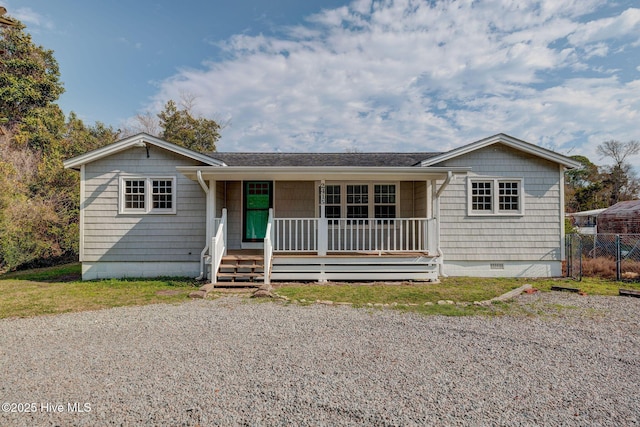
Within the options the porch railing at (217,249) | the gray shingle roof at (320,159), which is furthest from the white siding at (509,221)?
the porch railing at (217,249)

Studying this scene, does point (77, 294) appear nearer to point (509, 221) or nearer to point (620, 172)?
point (509, 221)

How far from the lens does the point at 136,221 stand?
28.5 feet

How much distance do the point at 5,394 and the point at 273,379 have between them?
7.51 ft

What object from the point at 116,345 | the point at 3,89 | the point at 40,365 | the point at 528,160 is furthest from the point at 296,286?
the point at 3,89

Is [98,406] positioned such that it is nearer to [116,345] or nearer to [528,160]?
[116,345]

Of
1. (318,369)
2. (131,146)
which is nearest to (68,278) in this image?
(131,146)

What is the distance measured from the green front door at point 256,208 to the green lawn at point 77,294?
83.1 inches

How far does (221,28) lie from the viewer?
13383mm

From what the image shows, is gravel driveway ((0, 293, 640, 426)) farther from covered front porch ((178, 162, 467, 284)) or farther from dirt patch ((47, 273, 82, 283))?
dirt patch ((47, 273, 82, 283))

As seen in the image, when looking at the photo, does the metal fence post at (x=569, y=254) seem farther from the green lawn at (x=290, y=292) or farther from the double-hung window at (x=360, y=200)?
the double-hung window at (x=360, y=200)

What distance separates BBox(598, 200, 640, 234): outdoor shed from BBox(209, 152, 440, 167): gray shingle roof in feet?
44.1

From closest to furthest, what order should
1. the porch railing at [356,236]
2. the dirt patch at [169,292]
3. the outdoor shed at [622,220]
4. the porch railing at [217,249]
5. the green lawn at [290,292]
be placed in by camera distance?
the green lawn at [290,292] < the dirt patch at [169,292] < the porch railing at [217,249] < the porch railing at [356,236] < the outdoor shed at [622,220]

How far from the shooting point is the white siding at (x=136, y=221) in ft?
28.3

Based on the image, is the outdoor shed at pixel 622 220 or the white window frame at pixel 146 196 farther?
the outdoor shed at pixel 622 220
